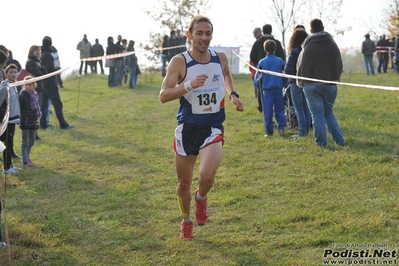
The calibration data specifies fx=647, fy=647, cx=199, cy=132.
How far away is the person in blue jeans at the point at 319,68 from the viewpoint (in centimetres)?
1027

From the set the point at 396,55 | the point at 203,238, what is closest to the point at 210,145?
the point at 203,238

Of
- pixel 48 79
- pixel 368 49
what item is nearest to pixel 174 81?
pixel 48 79

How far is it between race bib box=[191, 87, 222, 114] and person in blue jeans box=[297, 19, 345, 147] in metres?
4.32

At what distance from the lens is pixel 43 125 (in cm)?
1605

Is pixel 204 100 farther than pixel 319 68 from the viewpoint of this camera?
No

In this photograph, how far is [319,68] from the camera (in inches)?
405

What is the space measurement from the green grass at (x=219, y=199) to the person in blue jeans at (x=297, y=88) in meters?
0.48

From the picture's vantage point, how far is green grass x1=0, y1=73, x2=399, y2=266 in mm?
6160

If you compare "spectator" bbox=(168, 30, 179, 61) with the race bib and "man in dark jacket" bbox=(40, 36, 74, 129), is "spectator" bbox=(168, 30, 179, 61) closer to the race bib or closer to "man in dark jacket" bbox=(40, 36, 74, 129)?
"man in dark jacket" bbox=(40, 36, 74, 129)

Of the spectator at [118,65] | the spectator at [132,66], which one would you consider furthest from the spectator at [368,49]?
the spectator at [118,65]

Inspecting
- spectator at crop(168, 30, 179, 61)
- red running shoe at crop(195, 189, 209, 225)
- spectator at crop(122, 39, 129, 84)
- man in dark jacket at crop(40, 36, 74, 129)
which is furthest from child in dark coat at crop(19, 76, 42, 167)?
spectator at crop(168, 30, 179, 61)

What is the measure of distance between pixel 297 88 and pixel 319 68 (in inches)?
59.3

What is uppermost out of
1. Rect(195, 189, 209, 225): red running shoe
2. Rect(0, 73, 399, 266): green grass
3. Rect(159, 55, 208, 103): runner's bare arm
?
Rect(159, 55, 208, 103): runner's bare arm

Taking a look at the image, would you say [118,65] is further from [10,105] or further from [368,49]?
[10,105]
